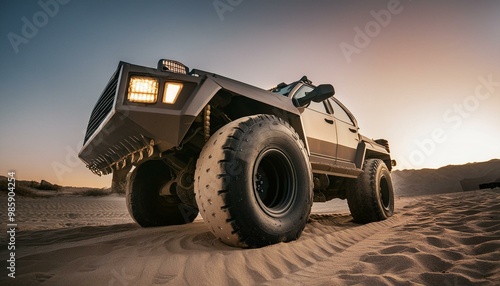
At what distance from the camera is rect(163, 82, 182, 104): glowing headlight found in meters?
2.01

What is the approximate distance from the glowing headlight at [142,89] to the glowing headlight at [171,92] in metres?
0.07

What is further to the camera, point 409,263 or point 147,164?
point 147,164

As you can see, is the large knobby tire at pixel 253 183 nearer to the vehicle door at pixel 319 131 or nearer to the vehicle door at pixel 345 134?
the vehicle door at pixel 319 131

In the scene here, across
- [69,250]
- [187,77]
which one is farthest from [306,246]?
[69,250]

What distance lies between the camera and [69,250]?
2154 millimetres

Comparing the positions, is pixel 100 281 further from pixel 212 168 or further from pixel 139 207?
pixel 139 207

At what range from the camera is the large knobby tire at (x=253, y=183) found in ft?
6.09

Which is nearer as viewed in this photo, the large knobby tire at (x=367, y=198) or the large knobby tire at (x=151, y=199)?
the large knobby tire at (x=151, y=199)

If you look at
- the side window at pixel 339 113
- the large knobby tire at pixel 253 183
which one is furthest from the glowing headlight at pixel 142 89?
the side window at pixel 339 113

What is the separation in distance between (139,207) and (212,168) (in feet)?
7.08

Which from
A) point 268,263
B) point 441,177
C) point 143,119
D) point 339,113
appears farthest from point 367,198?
point 441,177

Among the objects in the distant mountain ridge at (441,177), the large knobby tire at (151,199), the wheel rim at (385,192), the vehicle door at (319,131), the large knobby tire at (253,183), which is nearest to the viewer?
the large knobby tire at (253,183)

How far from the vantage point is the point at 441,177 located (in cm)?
2695

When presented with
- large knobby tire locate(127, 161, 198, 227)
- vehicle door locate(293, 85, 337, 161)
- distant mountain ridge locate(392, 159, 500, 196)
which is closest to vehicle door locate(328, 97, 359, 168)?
vehicle door locate(293, 85, 337, 161)
